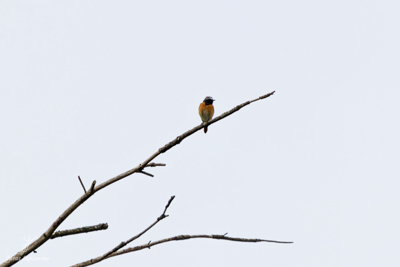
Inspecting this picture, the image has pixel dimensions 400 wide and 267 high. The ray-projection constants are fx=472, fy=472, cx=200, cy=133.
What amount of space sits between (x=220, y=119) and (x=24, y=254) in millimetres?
2630

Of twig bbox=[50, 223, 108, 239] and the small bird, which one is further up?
the small bird

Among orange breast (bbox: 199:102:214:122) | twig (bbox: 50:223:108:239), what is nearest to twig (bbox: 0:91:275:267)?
twig (bbox: 50:223:108:239)

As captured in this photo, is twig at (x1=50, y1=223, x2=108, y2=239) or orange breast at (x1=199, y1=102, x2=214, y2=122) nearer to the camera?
twig at (x1=50, y1=223, x2=108, y2=239)

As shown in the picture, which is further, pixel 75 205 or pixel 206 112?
pixel 206 112

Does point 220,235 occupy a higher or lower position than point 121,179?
lower

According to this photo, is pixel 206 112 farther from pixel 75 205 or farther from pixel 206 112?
pixel 75 205

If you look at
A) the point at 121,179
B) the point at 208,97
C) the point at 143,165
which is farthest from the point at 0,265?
the point at 208,97

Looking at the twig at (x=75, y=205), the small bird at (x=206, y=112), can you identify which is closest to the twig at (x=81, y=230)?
the twig at (x=75, y=205)

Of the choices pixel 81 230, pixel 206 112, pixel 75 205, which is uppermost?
pixel 206 112

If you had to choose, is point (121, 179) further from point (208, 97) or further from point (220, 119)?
point (208, 97)

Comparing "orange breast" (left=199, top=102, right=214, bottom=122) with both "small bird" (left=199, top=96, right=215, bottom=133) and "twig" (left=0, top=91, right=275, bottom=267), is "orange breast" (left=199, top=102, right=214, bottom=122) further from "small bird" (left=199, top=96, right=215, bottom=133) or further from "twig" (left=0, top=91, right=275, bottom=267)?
"twig" (left=0, top=91, right=275, bottom=267)

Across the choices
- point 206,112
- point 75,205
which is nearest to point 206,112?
point 206,112

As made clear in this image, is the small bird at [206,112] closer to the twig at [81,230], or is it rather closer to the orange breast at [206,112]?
the orange breast at [206,112]

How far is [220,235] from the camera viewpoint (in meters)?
3.97
